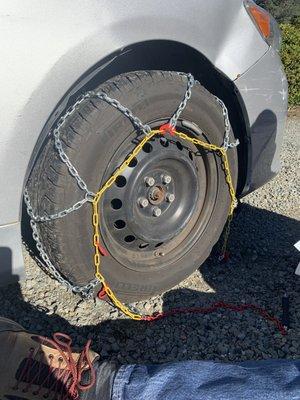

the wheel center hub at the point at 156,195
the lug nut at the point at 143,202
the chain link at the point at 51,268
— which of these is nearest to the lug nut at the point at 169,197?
the wheel center hub at the point at 156,195

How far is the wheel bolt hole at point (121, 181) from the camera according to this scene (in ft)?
7.34

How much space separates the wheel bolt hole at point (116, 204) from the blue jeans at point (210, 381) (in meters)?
0.78

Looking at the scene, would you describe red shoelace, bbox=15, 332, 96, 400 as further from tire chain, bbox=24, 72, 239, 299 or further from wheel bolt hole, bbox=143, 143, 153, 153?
wheel bolt hole, bbox=143, 143, 153, 153

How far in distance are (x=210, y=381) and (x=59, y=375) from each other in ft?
1.65

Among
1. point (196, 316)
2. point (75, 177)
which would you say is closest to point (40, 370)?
point (75, 177)

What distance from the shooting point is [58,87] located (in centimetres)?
187

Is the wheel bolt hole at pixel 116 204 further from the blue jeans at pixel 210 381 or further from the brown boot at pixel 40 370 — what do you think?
the blue jeans at pixel 210 381

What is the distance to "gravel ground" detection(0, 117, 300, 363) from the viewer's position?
228cm

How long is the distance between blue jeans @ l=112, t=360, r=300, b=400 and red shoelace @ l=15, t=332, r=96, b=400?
0.46ft

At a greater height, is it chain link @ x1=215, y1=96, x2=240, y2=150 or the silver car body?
the silver car body

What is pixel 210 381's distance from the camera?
5.12ft

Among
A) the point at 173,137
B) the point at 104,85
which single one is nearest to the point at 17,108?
the point at 104,85

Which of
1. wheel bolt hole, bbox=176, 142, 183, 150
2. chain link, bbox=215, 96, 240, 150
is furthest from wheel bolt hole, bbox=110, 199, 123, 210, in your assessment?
chain link, bbox=215, 96, 240, 150

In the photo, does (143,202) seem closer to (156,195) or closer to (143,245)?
(156,195)
